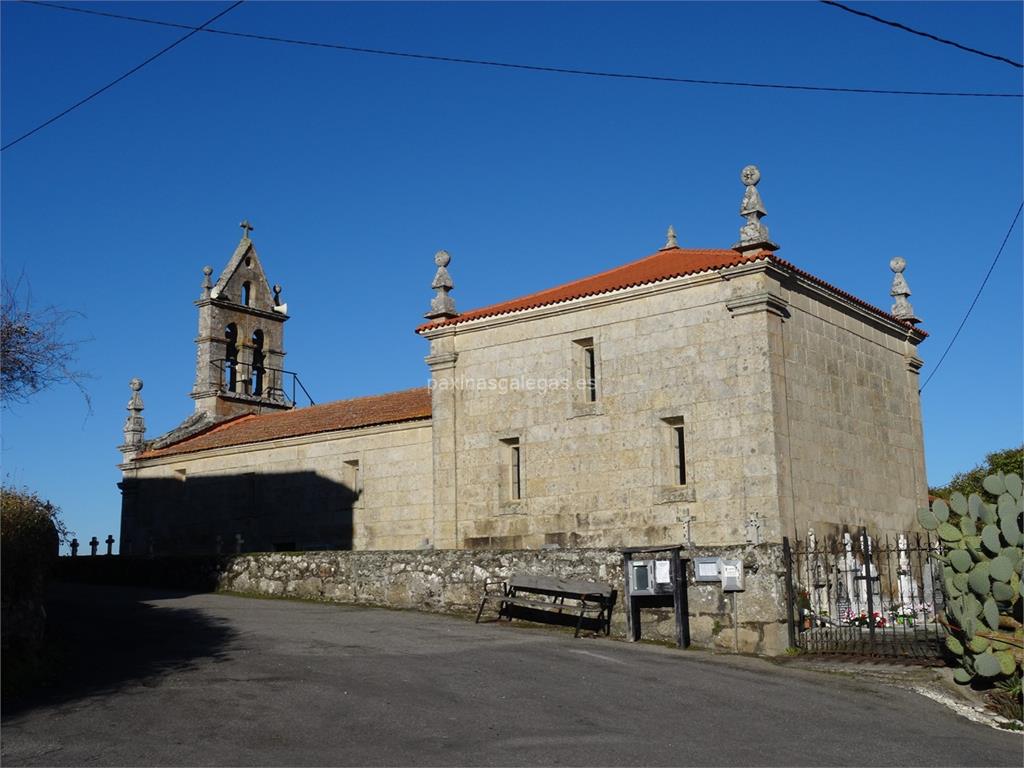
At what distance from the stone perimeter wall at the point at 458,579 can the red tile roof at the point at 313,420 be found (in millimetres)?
6034

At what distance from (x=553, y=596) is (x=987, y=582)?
7.38m

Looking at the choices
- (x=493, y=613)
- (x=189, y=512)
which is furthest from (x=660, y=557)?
(x=189, y=512)

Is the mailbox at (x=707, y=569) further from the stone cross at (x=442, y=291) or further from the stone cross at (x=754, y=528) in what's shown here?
the stone cross at (x=442, y=291)

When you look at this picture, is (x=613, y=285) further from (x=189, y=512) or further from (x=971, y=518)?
(x=189, y=512)

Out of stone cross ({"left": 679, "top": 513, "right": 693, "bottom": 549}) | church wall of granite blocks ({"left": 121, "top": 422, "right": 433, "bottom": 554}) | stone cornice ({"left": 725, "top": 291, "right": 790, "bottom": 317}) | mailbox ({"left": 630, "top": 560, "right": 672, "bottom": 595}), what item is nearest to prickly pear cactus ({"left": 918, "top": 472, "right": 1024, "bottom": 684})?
mailbox ({"left": 630, "top": 560, "right": 672, "bottom": 595})

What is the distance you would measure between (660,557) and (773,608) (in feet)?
6.42

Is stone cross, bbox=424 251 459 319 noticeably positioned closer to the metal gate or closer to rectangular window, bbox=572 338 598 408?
rectangular window, bbox=572 338 598 408

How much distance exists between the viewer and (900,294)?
26.1 m

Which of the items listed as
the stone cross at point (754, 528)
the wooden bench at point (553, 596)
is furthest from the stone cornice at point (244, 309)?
the stone cross at point (754, 528)

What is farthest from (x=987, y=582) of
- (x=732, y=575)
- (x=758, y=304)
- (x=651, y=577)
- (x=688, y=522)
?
(x=758, y=304)

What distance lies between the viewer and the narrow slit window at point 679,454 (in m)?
21.5

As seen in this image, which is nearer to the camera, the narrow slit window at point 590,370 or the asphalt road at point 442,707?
the asphalt road at point 442,707

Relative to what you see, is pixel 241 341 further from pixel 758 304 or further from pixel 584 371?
pixel 758 304

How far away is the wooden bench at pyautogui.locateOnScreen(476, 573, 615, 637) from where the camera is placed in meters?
17.4
